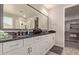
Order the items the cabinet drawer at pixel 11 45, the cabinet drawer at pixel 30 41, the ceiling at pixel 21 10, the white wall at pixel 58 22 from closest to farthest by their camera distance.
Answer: the cabinet drawer at pixel 11 45, the cabinet drawer at pixel 30 41, the ceiling at pixel 21 10, the white wall at pixel 58 22

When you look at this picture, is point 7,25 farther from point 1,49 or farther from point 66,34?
point 66,34

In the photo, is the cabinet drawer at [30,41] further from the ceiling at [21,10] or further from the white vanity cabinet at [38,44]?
the ceiling at [21,10]

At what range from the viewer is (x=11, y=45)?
3.50 ft

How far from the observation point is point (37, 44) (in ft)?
5.31

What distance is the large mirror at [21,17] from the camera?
1434mm

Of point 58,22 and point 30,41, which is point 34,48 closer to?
point 30,41

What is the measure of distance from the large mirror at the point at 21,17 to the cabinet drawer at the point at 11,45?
0.43m

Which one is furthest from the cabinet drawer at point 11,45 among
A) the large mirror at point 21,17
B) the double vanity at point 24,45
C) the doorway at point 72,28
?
the doorway at point 72,28

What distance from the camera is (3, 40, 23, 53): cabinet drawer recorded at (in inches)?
38.7

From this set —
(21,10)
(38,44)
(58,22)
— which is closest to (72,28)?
(58,22)

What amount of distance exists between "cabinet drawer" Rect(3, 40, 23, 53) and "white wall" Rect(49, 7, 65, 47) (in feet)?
2.38

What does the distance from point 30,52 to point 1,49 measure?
0.54 metres

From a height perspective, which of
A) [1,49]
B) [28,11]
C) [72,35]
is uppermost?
[28,11]
